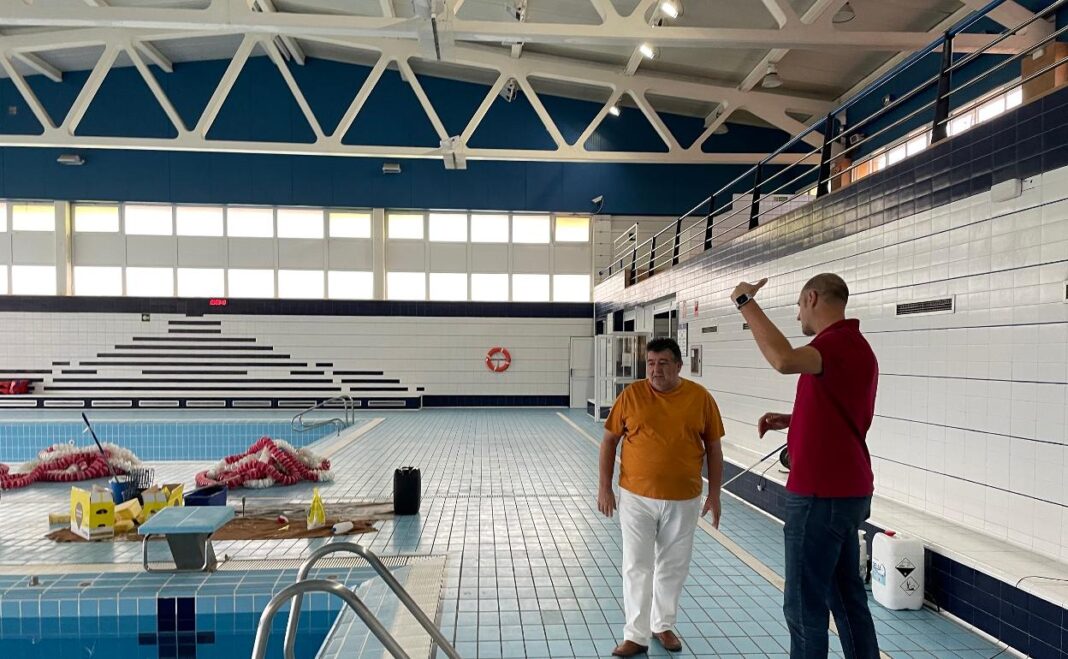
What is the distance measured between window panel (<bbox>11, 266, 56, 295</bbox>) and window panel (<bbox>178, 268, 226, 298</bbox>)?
306 cm

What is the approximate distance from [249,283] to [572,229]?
8.63 metres

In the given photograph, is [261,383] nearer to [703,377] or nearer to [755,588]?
[703,377]

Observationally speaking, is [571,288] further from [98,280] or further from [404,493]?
[404,493]

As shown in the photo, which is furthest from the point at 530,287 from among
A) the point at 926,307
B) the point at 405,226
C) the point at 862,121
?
the point at 926,307

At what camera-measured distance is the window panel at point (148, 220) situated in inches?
665

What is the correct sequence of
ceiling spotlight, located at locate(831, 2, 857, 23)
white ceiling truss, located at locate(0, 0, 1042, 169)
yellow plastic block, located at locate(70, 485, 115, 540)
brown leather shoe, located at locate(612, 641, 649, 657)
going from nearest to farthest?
brown leather shoe, located at locate(612, 641, 649, 657)
yellow plastic block, located at locate(70, 485, 115, 540)
white ceiling truss, located at locate(0, 0, 1042, 169)
ceiling spotlight, located at locate(831, 2, 857, 23)

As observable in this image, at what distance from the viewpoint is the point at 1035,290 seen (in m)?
3.58

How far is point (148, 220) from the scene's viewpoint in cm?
1697

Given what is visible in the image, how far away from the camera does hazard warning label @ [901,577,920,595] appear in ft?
12.4

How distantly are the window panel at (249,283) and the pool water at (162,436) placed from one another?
466cm

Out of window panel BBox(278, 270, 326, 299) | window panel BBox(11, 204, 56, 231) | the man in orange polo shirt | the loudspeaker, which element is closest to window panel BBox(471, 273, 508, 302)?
window panel BBox(278, 270, 326, 299)

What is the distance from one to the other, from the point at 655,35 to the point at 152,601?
770 cm

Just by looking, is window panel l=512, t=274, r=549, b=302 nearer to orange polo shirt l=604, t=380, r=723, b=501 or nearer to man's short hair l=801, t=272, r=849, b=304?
orange polo shirt l=604, t=380, r=723, b=501

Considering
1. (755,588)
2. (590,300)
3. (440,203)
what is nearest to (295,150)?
(440,203)
